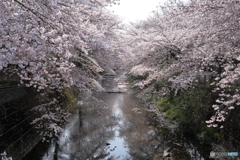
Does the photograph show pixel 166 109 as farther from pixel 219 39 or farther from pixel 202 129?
pixel 219 39

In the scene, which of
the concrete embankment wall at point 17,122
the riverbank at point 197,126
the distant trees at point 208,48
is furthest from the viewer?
the riverbank at point 197,126


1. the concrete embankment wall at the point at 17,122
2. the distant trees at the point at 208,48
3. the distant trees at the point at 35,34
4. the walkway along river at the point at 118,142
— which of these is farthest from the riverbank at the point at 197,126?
the concrete embankment wall at the point at 17,122

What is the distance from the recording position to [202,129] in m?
8.50

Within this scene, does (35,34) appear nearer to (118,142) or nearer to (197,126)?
(118,142)

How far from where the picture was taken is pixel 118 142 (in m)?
9.05

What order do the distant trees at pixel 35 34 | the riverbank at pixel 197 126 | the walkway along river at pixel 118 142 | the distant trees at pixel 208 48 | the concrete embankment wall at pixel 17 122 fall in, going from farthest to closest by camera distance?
the riverbank at pixel 197 126, the walkway along river at pixel 118 142, the concrete embankment wall at pixel 17 122, the distant trees at pixel 208 48, the distant trees at pixel 35 34

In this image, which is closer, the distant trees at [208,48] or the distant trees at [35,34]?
the distant trees at [35,34]

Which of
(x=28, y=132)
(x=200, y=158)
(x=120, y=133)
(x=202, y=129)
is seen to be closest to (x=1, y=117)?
(x=28, y=132)

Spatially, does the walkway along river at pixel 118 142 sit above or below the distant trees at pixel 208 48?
below

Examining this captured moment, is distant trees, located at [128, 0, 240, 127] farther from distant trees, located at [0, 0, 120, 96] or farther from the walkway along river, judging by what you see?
distant trees, located at [0, 0, 120, 96]

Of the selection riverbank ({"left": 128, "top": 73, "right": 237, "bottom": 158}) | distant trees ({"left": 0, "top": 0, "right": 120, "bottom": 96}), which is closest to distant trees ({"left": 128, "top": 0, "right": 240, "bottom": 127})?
riverbank ({"left": 128, "top": 73, "right": 237, "bottom": 158})

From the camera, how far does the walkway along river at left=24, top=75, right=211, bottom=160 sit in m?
7.66

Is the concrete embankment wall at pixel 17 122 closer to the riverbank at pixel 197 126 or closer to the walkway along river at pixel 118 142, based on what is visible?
the walkway along river at pixel 118 142

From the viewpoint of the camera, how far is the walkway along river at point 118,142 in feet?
25.1
